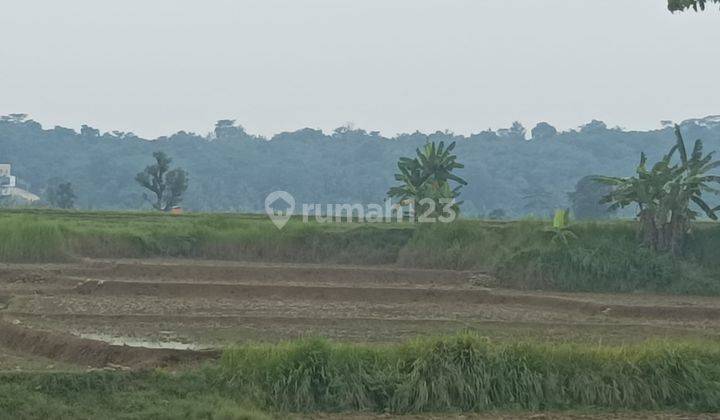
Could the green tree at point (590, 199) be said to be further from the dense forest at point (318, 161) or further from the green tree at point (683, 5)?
the green tree at point (683, 5)

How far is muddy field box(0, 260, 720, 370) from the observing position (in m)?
13.5

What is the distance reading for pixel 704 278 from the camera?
23.1 metres

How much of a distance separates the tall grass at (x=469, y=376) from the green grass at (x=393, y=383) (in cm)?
1

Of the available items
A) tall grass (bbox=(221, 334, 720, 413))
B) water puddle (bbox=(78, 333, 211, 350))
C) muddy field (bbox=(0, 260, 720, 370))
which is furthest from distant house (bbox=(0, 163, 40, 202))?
tall grass (bbox=(221, 334, 720, 413))

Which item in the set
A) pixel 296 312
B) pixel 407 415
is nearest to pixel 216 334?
pixel 296 312

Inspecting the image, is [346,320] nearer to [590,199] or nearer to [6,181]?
[590,199]

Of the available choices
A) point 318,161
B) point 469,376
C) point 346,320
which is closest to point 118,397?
point 469,376

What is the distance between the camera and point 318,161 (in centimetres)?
7631

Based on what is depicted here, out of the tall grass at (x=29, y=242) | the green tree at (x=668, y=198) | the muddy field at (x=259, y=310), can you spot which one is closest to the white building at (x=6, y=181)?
the tall grass at (x=29, y=242)

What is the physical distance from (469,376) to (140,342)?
4767 millimetres

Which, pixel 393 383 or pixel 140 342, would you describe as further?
pixel 140 342

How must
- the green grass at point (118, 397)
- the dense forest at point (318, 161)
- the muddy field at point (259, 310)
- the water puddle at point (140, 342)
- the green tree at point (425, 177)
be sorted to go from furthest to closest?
the dense forest at point (318, 161), the green tree at point (425, 177), the muddy field at point (259, 310), the water puddle at point (140, 342), the green grass at point (118, 397)

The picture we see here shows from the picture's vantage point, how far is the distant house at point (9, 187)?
61062 mm

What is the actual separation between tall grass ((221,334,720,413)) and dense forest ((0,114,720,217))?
50033mm
